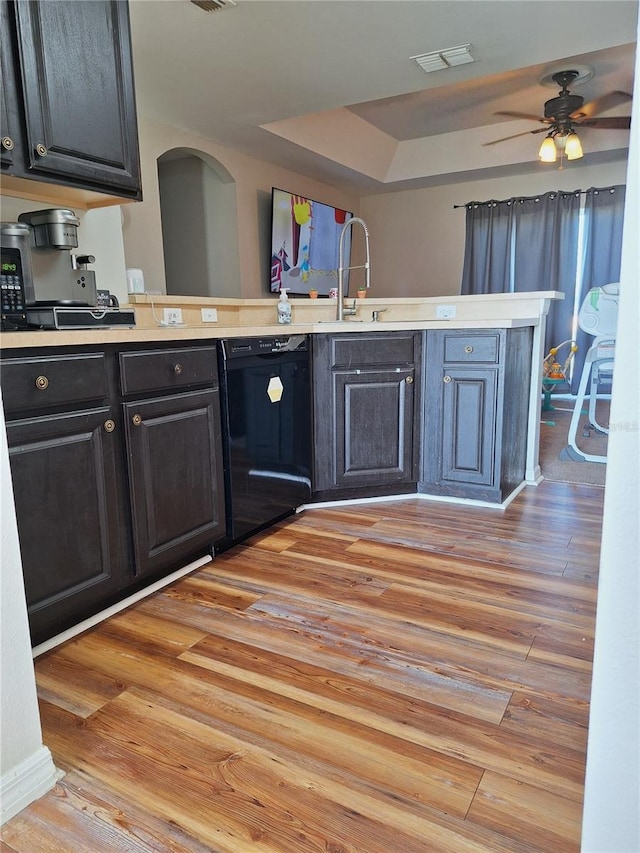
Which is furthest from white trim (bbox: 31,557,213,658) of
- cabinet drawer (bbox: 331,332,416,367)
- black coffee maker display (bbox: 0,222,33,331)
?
cabinet drawer (bbox: 331,332,416,367)

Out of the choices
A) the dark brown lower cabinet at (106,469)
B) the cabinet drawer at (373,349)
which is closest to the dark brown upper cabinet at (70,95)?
the dark brown lower cabinet at (106,469)

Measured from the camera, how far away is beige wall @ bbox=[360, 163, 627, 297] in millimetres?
6562

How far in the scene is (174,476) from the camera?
6.42 ft

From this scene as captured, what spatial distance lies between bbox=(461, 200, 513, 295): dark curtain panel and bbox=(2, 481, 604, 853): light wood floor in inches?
193

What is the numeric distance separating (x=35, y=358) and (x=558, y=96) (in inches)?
194

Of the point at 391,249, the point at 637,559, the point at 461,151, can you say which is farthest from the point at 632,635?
the point at 391,249

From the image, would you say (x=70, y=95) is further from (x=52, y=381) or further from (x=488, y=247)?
(x=488, y=247)

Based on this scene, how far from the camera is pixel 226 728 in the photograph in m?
1.29

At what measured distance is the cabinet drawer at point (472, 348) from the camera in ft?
8.79

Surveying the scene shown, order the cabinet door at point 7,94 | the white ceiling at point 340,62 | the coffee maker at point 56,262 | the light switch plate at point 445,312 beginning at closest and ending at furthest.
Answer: the cabinet door at point 7,94
the coffee maker at point 56,262
the white ceiling at point 340,62
the light switch plate at point 445,312

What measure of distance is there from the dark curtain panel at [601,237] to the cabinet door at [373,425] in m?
4.14

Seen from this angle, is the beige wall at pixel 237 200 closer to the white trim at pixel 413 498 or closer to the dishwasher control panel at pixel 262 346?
the dishwasher control panel at pixel 262 346

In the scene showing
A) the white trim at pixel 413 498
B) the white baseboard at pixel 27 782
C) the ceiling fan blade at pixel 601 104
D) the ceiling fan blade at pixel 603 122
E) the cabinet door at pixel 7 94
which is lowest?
the white trim at pixel 413 498

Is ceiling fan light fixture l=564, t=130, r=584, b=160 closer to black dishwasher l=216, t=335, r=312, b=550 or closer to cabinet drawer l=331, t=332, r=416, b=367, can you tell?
cabinet drawer l=331, t=332, r=416, b=367
